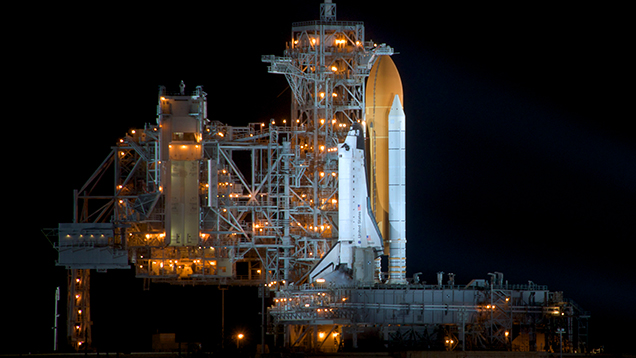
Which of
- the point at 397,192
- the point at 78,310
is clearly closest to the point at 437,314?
the point at 397,192

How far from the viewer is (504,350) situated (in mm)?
49219

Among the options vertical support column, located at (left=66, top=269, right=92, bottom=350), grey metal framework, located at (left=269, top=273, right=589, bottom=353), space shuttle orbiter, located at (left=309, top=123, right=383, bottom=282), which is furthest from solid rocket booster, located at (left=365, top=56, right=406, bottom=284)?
vertical support column, located at (left=66, top=269, right=92, bottom=350)

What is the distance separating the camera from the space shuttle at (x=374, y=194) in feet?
170

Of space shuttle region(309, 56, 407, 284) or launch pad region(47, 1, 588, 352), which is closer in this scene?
space shuttle region(309, 56, 407, 284)

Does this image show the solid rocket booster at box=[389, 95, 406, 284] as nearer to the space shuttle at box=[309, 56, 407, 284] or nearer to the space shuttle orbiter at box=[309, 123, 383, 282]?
the space shuttle at box=[309, 56, 407, 284]

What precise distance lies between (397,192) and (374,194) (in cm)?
159

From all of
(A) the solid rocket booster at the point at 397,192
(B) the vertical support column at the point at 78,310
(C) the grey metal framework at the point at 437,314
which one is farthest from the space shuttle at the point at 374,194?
(B) the vertical support column at the point at 78,310

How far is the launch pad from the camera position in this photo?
171ft

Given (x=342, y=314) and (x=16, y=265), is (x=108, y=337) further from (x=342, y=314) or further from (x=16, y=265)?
(x=342, y=314)

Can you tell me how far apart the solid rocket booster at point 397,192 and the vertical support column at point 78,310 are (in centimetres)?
1612

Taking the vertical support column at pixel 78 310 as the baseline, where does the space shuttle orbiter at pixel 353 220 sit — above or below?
above

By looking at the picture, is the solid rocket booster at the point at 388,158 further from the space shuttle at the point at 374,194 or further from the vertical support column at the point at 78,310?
the vertical support column at the point at 78,310

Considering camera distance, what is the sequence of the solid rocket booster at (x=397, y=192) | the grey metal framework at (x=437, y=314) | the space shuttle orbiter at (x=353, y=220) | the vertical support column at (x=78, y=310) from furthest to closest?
the vertical support column at (x=78, y=310)
the solid rocket booster at (x=397, y=192)
the space shuttle orbiter at (x=353, y=220)
the grey metal framework at (x=437, y=314)

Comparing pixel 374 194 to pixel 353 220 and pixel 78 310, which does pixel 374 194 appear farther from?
pixel 78 310
